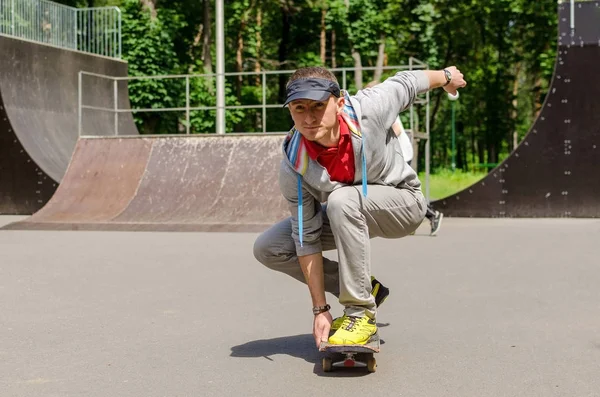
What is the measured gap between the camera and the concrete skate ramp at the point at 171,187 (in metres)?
12.9

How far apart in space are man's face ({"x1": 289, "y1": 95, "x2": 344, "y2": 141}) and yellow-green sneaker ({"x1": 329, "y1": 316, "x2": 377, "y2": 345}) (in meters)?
0.81

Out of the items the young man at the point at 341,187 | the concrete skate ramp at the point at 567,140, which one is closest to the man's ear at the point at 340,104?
the young man at the point at 341,187

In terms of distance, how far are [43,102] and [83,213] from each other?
491 cm

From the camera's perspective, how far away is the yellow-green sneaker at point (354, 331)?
4.14m

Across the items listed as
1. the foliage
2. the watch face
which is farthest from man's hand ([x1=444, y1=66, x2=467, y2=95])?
the foliage

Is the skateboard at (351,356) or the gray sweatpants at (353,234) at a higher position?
the gray sweatpants at (353,234)

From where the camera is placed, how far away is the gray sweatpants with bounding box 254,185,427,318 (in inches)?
169

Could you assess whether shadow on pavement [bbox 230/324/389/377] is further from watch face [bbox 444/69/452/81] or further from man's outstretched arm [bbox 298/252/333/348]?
watch face [bbox 444/69/452/81]

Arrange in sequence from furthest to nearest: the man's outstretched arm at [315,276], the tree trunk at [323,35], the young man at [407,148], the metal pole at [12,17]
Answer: the tree trunk at [323,35] < the metal pole at [12,17] < the young man at [407,148] < the man's outstretched arm at [315,276]

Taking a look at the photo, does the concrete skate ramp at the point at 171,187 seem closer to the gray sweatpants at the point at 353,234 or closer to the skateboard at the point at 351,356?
the gray sweatpants at the point at 353,234

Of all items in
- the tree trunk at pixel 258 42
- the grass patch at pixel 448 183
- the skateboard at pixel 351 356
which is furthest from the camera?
the tree trunk at pixel 258 42

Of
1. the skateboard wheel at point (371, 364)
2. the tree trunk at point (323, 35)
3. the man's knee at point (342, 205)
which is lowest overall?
the skateboard wheel at point (371, 364)

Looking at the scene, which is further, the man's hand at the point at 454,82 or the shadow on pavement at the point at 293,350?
the man's hand at the point at 454,82

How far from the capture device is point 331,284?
4688 millimetres
